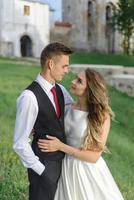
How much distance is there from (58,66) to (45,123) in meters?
0.43

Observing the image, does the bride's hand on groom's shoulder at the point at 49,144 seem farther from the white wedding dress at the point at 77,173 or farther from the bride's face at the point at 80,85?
the bride's face at the point at 80,85

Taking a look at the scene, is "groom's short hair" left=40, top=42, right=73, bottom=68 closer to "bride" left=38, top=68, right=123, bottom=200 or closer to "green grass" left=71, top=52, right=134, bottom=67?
"bride" left=38, top=68, right=123, bottom=200

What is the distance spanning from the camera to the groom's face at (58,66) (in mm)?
3656

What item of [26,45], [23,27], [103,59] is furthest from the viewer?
[26,45]

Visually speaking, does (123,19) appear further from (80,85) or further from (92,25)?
(80,85)

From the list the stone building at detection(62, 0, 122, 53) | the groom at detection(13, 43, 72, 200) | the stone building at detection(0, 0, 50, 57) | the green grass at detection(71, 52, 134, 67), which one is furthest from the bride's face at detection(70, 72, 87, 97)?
the stone building at detection(62, 0, 122, 53)

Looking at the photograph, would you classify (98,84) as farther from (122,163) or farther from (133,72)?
(133,72)

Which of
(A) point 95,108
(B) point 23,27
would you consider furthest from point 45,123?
(B) point 23,27

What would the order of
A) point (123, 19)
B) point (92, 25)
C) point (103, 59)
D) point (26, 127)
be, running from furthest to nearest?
1. point (92, 25)
2. point (123, 19)
3. point (103, 59)
4. point (26, 127)

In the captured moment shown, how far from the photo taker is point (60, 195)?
152 inches

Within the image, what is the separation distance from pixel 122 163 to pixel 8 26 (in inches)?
1148

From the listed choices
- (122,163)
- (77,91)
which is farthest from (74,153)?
(122,163)

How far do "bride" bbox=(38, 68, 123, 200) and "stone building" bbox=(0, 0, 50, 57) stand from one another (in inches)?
1310

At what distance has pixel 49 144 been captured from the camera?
3676 mm
